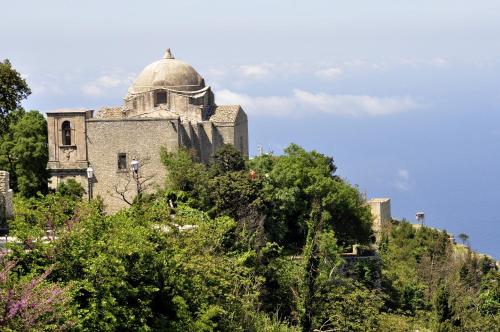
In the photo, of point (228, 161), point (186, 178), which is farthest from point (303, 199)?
point (186, 178)

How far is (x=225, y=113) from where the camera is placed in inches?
1916

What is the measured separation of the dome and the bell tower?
4.16 metres

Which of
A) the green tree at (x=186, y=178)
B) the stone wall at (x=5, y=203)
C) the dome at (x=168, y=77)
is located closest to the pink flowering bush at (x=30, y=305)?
the stone wall at (x=5, y=203)

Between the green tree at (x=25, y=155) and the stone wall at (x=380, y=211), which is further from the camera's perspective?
the stone wall at (x=380, y=211)

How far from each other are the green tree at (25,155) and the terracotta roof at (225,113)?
22.7ft

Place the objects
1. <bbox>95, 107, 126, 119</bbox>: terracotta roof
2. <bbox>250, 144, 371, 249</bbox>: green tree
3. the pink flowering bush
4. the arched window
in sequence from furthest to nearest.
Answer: <bbox>95, 107, 126, 119</bbox>: terracotta roof
the arched window
<bbox>250, 144, 371, 249</bbox>: green tree
the pink flowering bush

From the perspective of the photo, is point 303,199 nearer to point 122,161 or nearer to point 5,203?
point 122,161

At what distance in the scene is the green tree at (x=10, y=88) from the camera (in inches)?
1683

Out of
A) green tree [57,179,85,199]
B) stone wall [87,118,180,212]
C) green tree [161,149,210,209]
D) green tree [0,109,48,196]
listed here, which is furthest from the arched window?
green tree [161,149,210,209]

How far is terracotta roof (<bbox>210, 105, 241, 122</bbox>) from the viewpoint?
1893 inches

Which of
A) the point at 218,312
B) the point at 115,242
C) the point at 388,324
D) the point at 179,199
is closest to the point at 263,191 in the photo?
the point at 179,199

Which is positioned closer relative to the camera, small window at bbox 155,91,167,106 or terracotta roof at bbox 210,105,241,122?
terracotta roof at bbox 210,105,241,122

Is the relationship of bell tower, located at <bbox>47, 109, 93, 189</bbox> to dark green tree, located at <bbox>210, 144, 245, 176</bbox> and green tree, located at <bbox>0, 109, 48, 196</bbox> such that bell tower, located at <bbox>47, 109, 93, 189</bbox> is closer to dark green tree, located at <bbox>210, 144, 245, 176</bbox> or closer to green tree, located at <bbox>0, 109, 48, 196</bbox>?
green tree, located at <bbox>0, 109, 48, 196</bbox>

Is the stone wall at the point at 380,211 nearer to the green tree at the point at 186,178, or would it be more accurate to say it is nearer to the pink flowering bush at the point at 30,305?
the green tree at the point at 186,178
